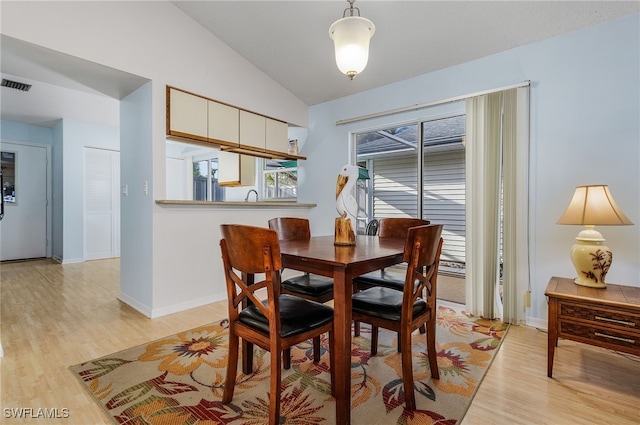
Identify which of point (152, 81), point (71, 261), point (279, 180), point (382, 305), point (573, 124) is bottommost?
point (71, 261)

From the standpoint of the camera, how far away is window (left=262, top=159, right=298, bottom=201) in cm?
528

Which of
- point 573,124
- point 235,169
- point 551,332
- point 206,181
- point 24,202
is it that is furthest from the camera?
point 206,181

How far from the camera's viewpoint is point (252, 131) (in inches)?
141

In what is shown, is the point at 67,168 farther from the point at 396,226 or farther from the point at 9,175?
the point at 396,226

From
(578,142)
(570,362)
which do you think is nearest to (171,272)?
(570,362)

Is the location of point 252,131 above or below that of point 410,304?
above

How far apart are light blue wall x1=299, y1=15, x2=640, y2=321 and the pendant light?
157 centimetres

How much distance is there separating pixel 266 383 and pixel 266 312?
2.20 feet

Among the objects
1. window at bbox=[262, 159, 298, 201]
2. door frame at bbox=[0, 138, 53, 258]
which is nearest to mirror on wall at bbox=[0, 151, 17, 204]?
door frame at bbox=[0, 138, 53, 258]

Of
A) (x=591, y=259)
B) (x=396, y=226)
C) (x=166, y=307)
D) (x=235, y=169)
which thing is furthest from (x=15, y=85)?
(x=591, y=259)

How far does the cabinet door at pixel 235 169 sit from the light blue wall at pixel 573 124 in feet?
9.43

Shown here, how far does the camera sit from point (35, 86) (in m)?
3.90

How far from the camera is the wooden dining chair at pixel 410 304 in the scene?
4.65 feet

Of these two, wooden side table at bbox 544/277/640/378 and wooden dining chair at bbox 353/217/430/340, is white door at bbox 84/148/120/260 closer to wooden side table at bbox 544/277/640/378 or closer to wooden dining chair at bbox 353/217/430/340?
wooden dining chair at bbox 353/217/430/340
